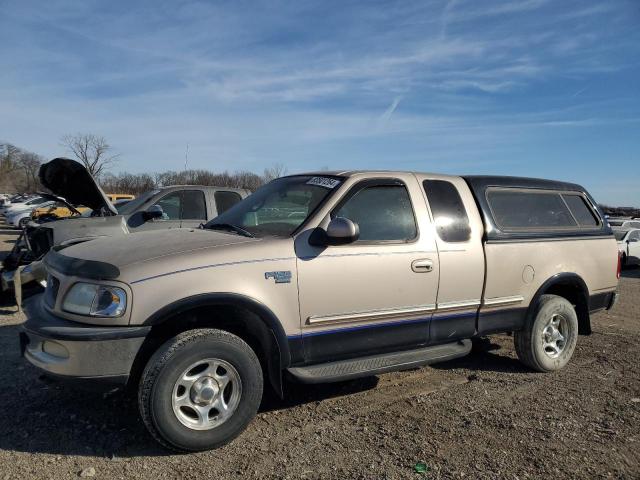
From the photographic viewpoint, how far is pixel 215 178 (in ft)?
175

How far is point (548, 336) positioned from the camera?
5.12 m

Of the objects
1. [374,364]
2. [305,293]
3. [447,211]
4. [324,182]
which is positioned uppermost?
[324,182]

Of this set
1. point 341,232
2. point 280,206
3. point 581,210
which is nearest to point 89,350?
point 341,232

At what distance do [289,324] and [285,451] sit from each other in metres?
0.83

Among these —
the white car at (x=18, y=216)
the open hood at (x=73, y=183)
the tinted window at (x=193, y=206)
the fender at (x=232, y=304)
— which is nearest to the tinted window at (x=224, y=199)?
the tinted window at (x=193, y=206)

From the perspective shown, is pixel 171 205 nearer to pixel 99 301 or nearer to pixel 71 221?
pixel 71 221

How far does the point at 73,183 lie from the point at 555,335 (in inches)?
233

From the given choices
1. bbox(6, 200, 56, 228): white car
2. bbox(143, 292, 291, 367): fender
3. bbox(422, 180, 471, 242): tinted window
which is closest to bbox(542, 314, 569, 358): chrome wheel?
bbox(422, 180, 471, 242): tinted window

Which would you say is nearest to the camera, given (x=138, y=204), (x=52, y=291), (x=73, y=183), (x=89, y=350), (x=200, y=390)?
(x=89, y=350)

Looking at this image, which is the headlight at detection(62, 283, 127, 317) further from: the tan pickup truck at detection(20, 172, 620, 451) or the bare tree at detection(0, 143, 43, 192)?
the bare tree at detection(0, 143, 43, 192)

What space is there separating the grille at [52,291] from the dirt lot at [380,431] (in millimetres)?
915

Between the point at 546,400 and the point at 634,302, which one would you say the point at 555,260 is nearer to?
the point at 546,400

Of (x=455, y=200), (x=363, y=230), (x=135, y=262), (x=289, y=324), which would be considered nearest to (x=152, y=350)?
(x=135, y=262)

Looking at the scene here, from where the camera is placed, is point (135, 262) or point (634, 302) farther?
point (634, 302)
